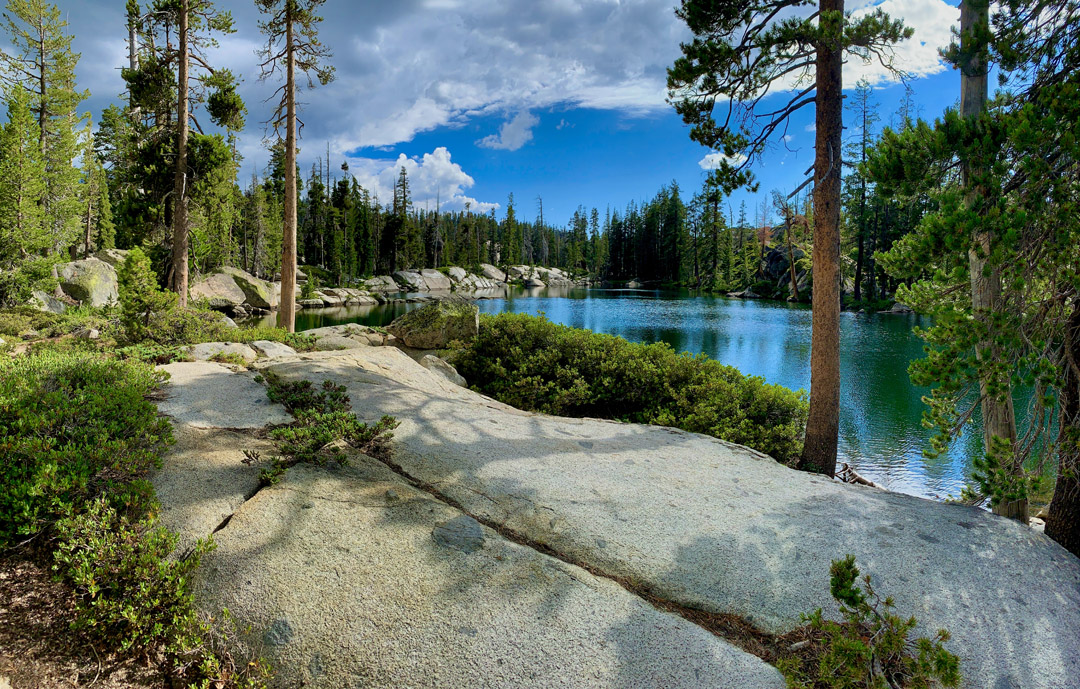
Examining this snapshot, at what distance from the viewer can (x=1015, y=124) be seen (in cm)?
364

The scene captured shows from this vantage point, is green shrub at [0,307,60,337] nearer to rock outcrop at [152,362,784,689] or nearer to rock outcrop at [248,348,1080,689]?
rock outcrop at [248,348,1080,689]

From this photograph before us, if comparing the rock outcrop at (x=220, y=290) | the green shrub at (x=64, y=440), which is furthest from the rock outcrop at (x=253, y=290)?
the green shrub at (x=64, y=440)

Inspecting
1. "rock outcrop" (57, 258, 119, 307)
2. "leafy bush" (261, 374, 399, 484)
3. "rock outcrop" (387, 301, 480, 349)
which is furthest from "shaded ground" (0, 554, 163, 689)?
"rock outcrop" (57, 258, 119, 307)

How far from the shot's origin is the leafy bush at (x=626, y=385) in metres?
8.48

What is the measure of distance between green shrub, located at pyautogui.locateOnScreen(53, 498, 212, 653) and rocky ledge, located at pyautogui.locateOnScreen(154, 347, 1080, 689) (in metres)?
0.22

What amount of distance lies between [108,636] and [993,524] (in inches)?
246

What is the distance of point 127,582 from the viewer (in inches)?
119

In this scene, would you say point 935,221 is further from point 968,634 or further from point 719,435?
point 719,435

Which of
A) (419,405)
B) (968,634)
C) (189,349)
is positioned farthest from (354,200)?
(968,634)

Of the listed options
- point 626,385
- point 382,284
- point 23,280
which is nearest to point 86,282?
point 23,280

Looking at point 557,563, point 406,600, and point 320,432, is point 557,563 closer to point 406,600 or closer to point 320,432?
point 406,600

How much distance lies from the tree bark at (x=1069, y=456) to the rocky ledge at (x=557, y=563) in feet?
1.17

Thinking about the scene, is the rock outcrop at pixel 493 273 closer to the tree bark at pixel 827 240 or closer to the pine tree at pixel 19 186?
the pine tree at pixel 19 186

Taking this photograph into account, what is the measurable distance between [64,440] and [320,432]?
67.7 inches
